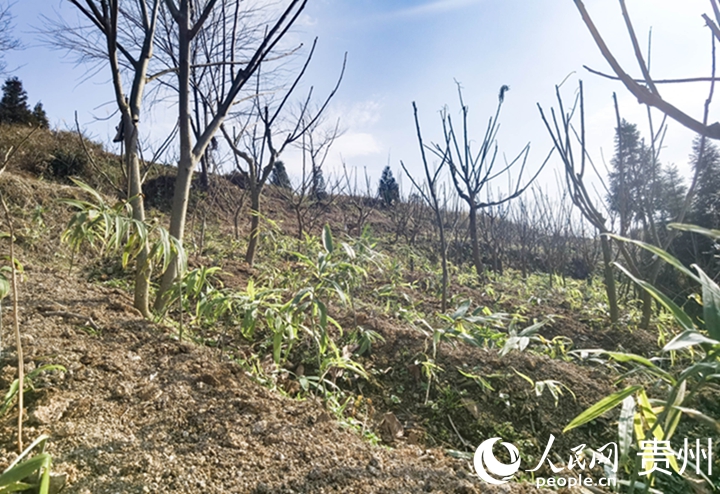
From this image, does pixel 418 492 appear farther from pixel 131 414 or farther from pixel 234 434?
pixel 131 414

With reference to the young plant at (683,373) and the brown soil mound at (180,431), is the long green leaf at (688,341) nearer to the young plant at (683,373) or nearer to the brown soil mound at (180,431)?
the young plant at (683,373)

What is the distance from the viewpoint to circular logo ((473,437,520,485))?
1.13 meters

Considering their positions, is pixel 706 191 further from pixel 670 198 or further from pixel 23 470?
pixel 23 470

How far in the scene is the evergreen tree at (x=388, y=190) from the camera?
1541 centimetres

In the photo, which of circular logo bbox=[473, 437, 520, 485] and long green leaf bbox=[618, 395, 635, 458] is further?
circular logo bbox=[473, 437, 520, 485]

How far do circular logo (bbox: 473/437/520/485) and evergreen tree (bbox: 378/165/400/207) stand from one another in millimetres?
11842

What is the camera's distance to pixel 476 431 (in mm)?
1639

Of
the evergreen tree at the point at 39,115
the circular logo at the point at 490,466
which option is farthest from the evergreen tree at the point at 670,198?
the evergreen tree at the point at 39,115

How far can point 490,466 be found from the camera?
1.24 meters

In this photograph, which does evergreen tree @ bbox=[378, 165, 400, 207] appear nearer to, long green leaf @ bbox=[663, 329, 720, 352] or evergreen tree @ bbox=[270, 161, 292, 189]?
evergreen tree @ bbox=[270, 161, 292, 189]

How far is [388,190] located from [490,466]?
15.4 meters

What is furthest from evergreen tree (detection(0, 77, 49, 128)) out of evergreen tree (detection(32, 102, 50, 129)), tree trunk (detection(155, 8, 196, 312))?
tree trunk (detection(155, 8, 196, 312))

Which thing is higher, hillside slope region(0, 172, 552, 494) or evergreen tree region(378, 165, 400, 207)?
evergreen tree region(378, 165, 400, 207)

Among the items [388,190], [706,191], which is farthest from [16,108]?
[706,191]
